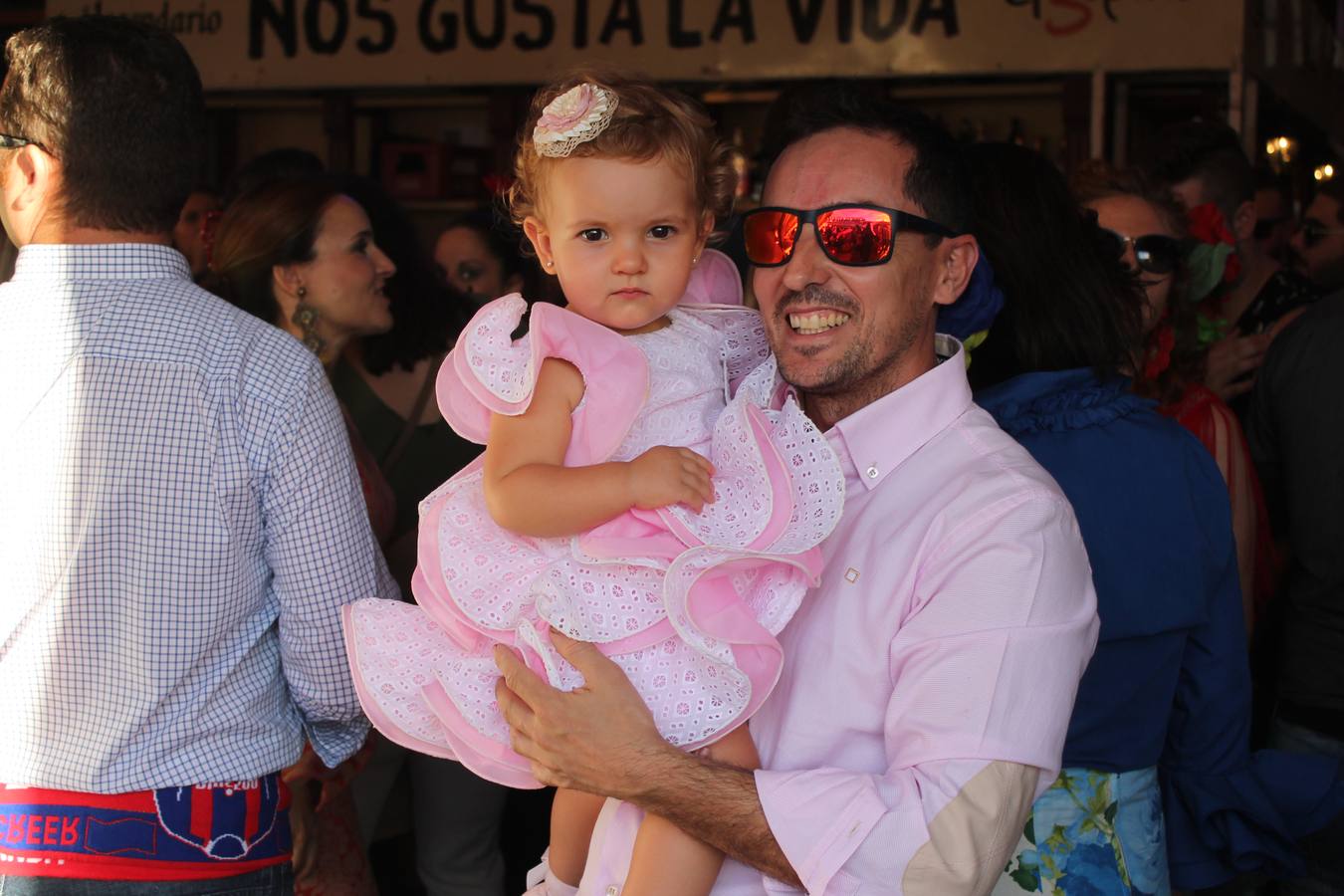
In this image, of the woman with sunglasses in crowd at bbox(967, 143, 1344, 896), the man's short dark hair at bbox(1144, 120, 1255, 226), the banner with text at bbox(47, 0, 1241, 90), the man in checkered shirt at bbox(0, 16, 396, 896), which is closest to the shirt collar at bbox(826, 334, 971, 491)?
the woman with sunglasses in crowd at bbox(967, 143, 1344, 896)

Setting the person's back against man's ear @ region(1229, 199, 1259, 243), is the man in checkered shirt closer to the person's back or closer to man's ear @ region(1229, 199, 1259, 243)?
the person's back

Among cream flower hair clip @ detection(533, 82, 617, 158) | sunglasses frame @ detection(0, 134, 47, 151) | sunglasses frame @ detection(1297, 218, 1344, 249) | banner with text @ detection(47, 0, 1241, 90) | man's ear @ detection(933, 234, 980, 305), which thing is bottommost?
sunglasses frame @ detection(1297, 218, 1344, 249)

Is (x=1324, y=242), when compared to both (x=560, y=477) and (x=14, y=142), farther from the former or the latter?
(x=14, y=142)

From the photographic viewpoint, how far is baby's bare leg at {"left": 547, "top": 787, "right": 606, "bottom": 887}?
6.67 feet

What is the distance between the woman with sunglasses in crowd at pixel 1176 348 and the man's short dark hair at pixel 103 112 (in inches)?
79.3

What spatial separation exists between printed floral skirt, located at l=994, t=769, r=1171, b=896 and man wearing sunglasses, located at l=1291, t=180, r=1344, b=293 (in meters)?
2.63

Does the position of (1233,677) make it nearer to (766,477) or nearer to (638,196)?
(766,477)

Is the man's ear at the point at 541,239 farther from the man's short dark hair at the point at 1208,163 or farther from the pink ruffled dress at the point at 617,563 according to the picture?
the man's short dark hair at the point at 1208,163

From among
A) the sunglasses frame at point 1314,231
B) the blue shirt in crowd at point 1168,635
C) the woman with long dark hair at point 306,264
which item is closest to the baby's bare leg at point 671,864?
the blue shirt in crowd at point 1168,635

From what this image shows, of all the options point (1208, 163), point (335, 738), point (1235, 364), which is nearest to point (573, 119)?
point (335, 738)

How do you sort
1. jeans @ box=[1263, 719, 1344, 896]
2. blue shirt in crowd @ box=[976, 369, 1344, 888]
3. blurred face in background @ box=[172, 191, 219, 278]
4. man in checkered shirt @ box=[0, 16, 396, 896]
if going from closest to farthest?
man in checkered shirt @ box=[0, 16, 396, 896]
blue shirt in crowd @ box=[976, 369, 1344, 888]
jeans @ box=[1263, 719, 1344, 896]
blurred face in background @ box=[172, 191, 219, 278]

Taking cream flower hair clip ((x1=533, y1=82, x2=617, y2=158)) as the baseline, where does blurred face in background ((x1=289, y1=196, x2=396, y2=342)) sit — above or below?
below

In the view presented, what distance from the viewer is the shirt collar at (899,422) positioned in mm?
1967

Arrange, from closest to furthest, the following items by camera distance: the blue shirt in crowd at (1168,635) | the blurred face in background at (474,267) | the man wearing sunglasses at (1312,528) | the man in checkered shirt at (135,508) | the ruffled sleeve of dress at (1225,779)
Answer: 1. the man in checkered shirt at (135,508)
2. the blue shirt in crowd at (1168,635)
3. the ruffled sleeve of dress at (1225,779)
4. the man wearing sunglasses at (1312,528)
5. the blurred face in background at (474,267)
